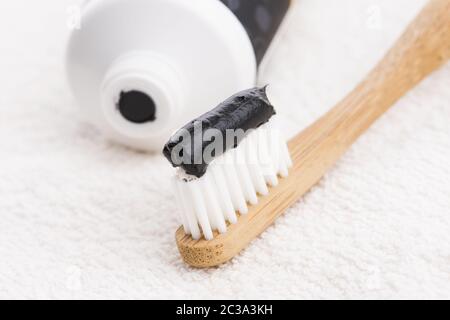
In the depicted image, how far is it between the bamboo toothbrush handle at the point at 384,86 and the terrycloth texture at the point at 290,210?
0.02 meters

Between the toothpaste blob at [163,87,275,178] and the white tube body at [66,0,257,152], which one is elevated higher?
the toothpaste blob at [163,87,275,178]

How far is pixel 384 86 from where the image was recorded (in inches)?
27.4

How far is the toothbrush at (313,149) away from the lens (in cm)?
56

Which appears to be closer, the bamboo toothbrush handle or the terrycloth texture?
the terrycloth texture

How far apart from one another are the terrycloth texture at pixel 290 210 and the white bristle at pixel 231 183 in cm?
3

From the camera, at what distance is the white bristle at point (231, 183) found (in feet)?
1.84

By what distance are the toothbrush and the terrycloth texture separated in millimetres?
15

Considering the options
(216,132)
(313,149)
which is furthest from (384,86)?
(216,132)

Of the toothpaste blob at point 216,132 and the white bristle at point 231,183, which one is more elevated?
the toothpaste blob at point 216,132

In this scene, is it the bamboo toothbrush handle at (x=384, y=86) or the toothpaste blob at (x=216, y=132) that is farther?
the bamboo toothbrush handle at (x=384, y=86)

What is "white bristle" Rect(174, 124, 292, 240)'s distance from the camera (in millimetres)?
560

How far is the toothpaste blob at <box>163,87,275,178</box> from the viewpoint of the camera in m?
0.54
